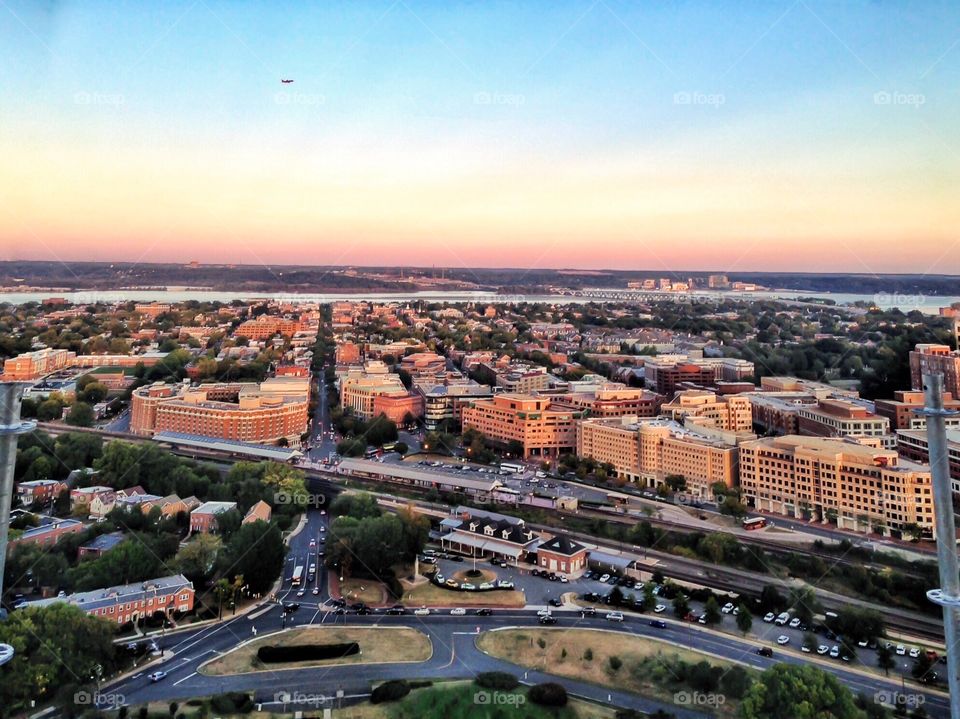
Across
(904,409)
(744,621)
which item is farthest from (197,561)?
(904,409)

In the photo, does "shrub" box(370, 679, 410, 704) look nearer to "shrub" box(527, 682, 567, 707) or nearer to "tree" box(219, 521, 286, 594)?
"shrub" box(527, 682, 567, 707)

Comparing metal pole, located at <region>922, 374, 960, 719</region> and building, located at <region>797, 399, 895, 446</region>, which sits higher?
metal pole, located at <region>922, 374, 960, 719</region>

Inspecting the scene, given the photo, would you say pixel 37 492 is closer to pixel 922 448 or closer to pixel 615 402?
pixel 615 402

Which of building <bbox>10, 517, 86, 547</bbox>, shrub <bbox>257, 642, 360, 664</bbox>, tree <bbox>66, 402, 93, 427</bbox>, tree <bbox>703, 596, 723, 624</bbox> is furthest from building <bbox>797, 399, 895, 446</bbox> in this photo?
tree <bbox>66, 402, 93, 427</bbox>

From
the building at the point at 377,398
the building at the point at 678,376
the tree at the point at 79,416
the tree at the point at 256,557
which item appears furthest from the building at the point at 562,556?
the building at the point at 678,376

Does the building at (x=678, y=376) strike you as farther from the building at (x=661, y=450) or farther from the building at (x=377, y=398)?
the building at (x=377, y=398)

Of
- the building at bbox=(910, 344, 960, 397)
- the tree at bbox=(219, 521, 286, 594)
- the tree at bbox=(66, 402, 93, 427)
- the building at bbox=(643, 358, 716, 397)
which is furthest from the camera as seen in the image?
the building at bbox=(643, 358, 716, 397)
